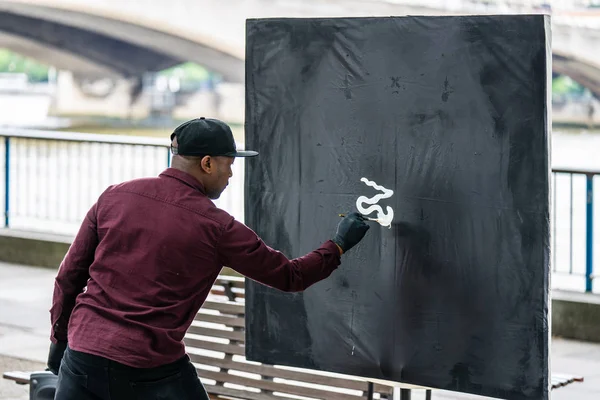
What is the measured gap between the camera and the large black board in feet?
14.0

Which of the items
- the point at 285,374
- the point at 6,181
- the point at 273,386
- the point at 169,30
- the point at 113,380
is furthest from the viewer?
the point at 169,30

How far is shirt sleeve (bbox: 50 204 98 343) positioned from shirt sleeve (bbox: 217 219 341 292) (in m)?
0.50

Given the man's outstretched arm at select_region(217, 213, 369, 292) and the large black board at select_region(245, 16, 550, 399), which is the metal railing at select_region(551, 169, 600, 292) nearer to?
the large black board at select_region(245, 16, 550, 399)

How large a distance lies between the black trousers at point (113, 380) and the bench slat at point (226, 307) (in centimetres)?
240

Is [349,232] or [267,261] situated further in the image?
[349,232]

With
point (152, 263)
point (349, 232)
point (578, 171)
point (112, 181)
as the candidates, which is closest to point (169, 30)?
point (112, 181)

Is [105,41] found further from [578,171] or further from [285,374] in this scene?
[285,374]

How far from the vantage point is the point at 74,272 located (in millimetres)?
4203

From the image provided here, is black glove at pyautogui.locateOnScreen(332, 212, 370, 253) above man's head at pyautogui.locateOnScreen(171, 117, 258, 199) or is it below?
below

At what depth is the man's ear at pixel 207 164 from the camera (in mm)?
4074

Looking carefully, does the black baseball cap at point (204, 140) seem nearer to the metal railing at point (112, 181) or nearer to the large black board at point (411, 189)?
the large black board at point (411, 189)

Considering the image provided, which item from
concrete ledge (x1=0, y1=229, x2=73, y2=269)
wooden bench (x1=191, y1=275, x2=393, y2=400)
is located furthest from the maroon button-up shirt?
concrete ledge (x1=0, y1=229, x2=73, y2=269)

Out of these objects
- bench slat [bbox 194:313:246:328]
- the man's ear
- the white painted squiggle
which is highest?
the man's ear

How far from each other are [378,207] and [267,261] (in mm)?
687
